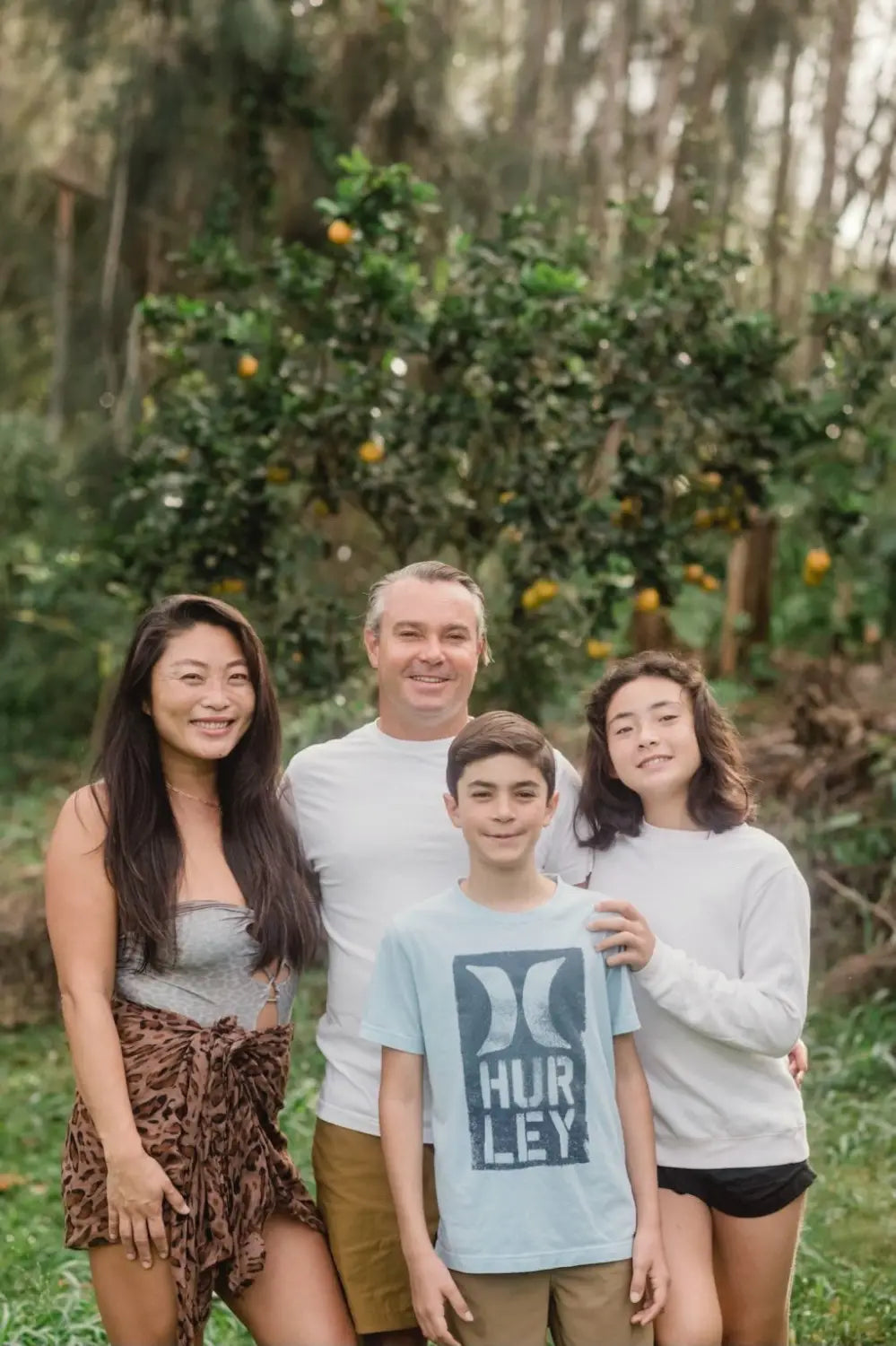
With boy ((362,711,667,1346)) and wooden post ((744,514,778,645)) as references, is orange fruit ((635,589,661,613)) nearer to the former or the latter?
boy ((362,711,667,1346))

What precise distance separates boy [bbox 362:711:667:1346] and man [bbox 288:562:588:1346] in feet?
0.69

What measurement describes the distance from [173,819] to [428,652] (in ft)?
1.68

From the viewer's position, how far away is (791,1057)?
2.43 meters

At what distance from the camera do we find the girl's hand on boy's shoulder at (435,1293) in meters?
2.00

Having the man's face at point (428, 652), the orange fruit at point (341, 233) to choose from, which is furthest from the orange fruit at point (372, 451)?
the man's face at point (428, 652)

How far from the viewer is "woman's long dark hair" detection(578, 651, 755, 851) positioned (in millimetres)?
2309

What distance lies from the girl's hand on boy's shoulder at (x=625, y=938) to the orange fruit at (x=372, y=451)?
9.20 feet

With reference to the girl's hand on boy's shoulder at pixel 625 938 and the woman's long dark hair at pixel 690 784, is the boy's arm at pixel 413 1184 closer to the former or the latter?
the girl's hand on boy's shoulder at pixel 625 938

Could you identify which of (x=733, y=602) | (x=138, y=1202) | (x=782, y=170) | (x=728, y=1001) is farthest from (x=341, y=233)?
(x=733, y=602)

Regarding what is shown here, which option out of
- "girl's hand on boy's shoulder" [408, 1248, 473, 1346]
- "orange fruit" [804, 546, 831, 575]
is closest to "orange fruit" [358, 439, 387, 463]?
"orange fruit" [804, 546, 831, 575]

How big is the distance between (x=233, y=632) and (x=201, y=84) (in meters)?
4.94

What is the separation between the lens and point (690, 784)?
2.34 meters

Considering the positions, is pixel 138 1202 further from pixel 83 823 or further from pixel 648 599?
pixel 648 599

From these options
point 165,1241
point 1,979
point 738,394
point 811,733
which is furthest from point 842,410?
point 1,979
